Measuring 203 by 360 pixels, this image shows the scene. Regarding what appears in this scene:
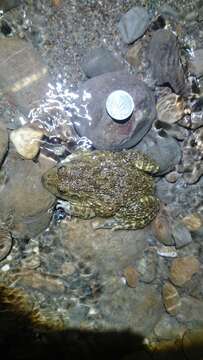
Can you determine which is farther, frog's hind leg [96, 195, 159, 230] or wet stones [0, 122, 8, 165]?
frog's hind leg [96, 195, 159, 230]

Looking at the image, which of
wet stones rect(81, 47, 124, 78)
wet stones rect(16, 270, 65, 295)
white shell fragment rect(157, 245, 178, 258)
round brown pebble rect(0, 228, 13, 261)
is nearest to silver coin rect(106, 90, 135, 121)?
wet stones rect(81, 47, 124, 78)

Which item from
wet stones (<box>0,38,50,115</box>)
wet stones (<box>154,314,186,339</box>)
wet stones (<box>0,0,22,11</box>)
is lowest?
wet stones (<box>154,314,186,339</box>)

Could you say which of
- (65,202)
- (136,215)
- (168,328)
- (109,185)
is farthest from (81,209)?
(168,328)

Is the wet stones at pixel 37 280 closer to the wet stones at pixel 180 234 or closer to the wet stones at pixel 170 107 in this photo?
the wet stones at pixel 180 234

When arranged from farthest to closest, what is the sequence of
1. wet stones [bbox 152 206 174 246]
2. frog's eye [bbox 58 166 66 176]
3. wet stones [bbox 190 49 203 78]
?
wet stones [bbox 152 206 174 246], wet stones [bbox 190 49 203 78], frog's eye [bbox 58 166 66 176]

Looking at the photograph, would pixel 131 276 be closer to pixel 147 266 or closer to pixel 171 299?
pixel 147 266

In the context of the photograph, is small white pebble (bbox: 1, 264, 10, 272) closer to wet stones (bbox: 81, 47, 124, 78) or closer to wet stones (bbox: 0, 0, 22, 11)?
wet stones (bbox: 81, 47, 124, 78)

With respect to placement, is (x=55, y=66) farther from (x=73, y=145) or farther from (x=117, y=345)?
(x=117, y=345)

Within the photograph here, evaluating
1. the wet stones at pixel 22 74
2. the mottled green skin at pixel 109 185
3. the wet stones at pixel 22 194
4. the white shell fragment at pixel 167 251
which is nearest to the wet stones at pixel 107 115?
the mottled green skin at pixel 109 185
